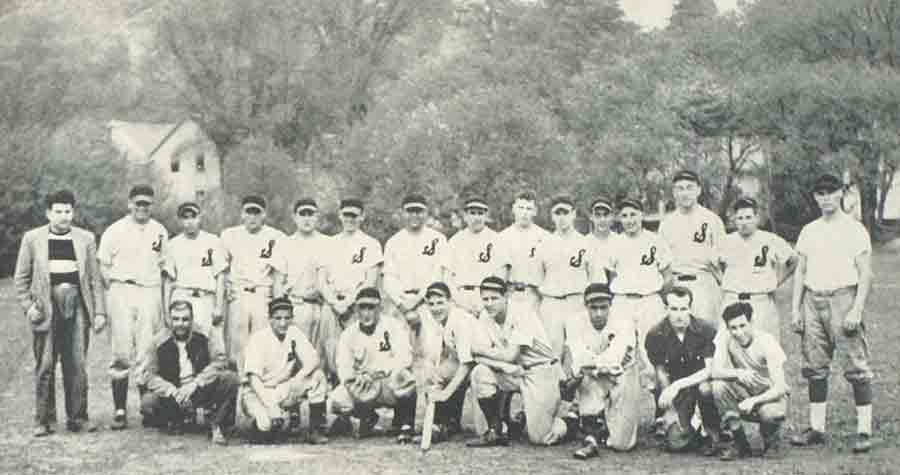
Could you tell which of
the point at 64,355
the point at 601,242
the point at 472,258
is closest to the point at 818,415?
the point at 601,242

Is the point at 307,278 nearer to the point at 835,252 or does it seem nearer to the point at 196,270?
the point at 196,270

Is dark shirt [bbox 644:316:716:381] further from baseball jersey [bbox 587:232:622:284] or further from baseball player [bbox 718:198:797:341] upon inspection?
baseball jersey [bbox 587:232:622:284]

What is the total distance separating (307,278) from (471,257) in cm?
166

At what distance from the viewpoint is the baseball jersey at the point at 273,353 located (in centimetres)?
890

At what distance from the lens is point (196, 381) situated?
28.8 feet

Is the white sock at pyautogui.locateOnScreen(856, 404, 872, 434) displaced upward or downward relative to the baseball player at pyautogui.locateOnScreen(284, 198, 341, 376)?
downward

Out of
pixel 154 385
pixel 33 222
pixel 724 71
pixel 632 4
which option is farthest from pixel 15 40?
pixel 154 385

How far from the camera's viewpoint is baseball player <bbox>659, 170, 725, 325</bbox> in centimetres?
923

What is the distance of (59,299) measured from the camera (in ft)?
30.0

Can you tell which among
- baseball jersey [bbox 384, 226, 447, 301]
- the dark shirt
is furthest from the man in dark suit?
the dark shirt

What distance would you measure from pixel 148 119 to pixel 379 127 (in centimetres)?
4258

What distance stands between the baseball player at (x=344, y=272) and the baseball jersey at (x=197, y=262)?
1.05 meters

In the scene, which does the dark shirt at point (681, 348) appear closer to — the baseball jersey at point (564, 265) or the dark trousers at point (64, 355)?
the baseball jersey at point (564, 265)

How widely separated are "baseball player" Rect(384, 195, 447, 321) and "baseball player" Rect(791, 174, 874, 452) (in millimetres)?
3479
